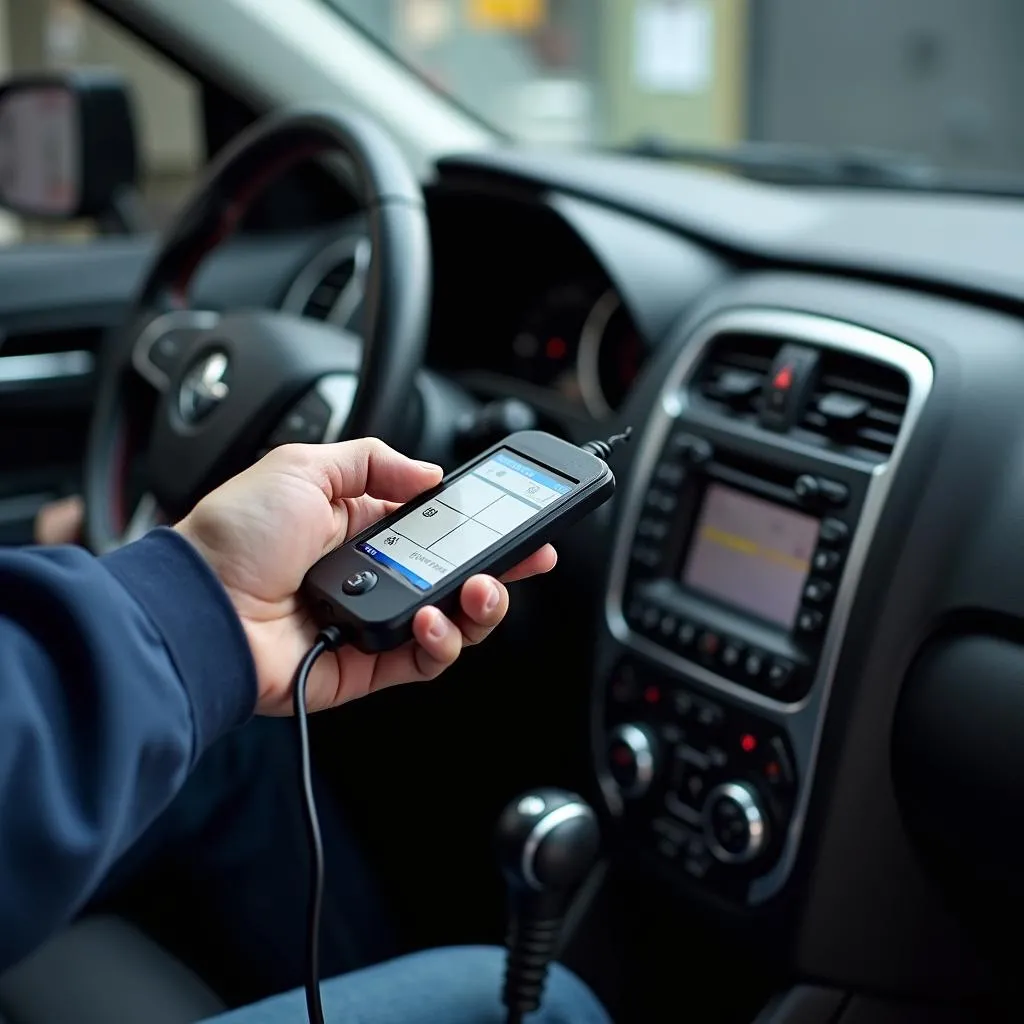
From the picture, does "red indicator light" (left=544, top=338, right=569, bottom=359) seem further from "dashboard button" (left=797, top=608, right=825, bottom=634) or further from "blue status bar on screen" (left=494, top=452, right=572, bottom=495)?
"blue status bar on screen" (left=494, top=452, right=572, bottom=495)

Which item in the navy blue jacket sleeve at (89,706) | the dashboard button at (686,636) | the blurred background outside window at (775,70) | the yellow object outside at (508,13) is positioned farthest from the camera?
the blurred background outside window at (775,70)

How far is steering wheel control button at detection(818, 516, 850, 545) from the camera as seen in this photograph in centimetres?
91

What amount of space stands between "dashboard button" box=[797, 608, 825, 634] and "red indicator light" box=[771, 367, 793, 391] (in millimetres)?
158

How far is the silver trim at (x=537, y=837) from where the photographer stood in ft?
3.03

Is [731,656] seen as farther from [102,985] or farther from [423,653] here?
[102,985]

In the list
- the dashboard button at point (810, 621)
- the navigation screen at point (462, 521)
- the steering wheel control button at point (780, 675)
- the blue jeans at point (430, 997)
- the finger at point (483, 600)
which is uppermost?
the navigation screen at point (462, 521)

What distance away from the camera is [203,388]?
3.49ft

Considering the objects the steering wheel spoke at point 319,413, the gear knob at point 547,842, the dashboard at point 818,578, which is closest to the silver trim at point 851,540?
the dashboard at point 818,578

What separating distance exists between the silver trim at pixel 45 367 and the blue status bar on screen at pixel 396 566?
997 millimetres

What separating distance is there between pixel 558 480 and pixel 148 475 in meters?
0.50

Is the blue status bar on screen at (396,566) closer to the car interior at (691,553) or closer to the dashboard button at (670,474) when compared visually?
the car interior at (691,553)

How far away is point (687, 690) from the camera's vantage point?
1.02 metres

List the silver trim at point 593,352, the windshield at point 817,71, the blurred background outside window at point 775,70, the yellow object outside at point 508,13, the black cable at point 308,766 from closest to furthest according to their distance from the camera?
the black cable at point 308,766
the silver trim at point 593,352
the yellow object outside at point 508,13
the blurred background outside window at point 775,70
the windshield at point 817,71

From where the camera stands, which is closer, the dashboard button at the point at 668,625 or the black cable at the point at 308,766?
the black cable at the point at 308,766
